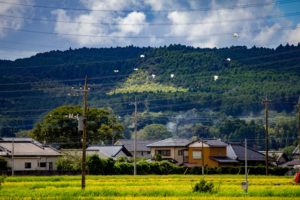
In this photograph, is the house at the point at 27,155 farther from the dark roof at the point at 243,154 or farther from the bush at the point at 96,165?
the dark roof at the point at 243,154

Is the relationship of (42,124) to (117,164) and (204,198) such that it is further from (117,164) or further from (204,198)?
(204,198)

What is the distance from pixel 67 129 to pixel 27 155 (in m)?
30.0

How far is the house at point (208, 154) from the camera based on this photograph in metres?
95.9

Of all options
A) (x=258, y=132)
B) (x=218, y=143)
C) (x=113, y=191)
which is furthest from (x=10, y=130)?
(x=113, y=191)

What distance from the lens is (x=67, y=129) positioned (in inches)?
4323

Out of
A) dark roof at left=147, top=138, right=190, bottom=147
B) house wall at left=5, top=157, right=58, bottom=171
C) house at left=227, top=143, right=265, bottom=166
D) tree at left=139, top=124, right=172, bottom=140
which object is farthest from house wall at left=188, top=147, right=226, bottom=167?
tree at left=139, top=124, right=172, bottom=140

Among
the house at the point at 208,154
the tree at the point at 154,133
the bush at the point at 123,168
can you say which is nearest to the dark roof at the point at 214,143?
the house at the point at 208,154

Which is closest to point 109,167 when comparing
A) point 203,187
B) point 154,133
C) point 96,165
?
point 96,165

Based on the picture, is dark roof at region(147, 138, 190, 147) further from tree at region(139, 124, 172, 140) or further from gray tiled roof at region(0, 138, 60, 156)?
tree at region(139, 124, 172, 140)

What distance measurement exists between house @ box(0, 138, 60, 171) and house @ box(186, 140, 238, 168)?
23.6 m

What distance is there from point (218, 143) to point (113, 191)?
62570 mm

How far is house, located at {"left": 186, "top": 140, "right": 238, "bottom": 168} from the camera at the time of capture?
9588 centimetres

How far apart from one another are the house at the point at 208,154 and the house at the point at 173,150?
2.02 m

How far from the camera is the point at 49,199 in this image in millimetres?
32031
